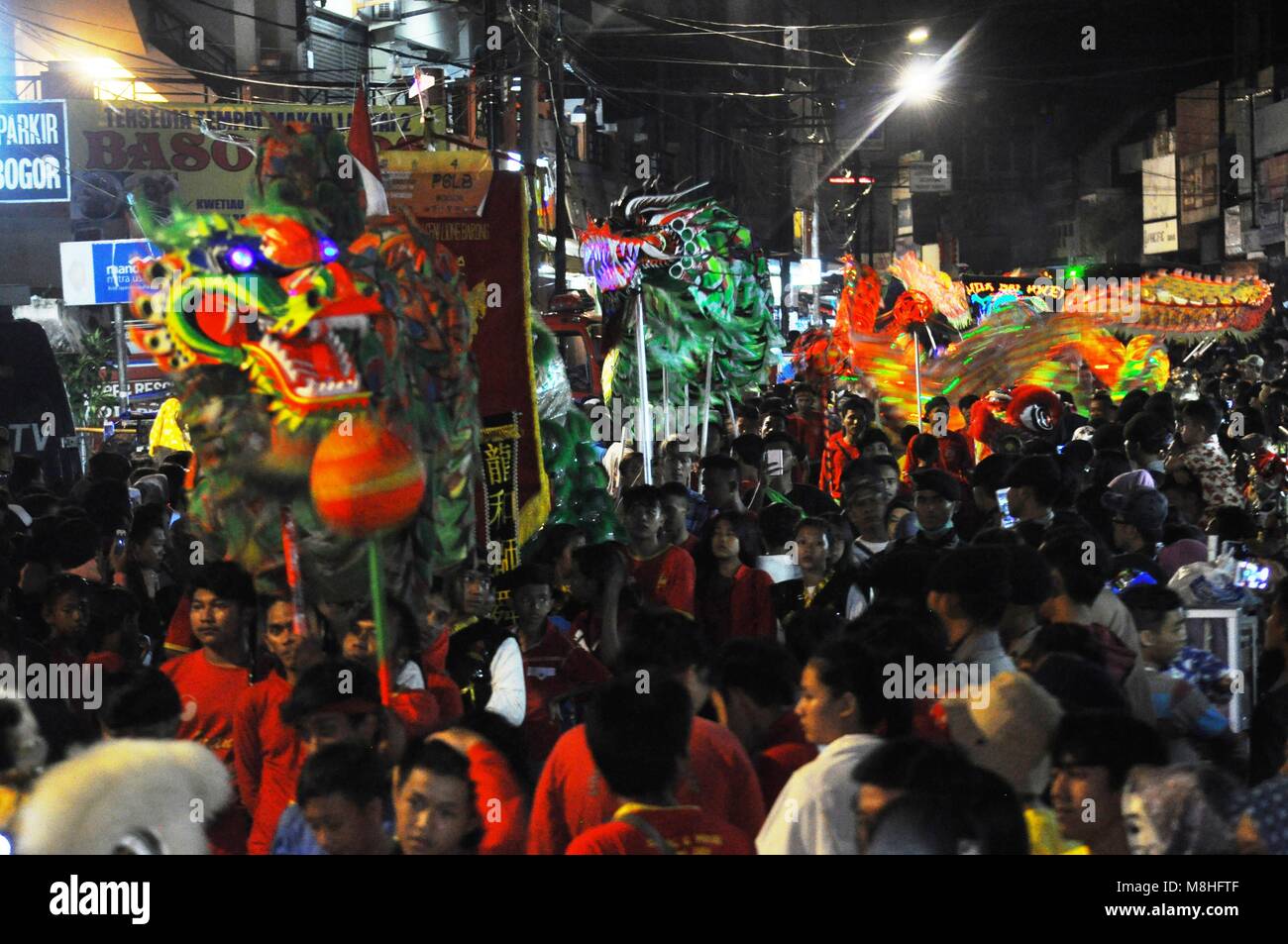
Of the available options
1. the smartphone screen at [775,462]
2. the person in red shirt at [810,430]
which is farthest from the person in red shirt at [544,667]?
the person in red shirt at [810,430]

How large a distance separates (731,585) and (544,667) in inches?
51.7

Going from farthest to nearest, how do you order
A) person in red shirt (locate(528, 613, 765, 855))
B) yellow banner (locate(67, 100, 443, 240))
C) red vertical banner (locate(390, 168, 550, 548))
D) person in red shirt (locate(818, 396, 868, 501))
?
yellow banner (locate(67, 100, 443, 240)), person in red shirt (locate(818, 396, 868, 501)), red vertical banner (locate(390, 168, 550, 548)), person in red shirt (locate(528, 613, 765, 855))

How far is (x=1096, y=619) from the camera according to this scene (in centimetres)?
487

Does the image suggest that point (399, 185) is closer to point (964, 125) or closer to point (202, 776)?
point (202, 776)

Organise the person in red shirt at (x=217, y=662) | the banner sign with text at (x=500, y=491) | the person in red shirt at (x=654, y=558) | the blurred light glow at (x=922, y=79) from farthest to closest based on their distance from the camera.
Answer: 1. the blurred light glow at (x=922, y=79)
2. the banner sign with text at (x=500, y=491)
3. the person in red shirt at (x=654, y=558)
4. the person in red shirt at (x=217, y=662)

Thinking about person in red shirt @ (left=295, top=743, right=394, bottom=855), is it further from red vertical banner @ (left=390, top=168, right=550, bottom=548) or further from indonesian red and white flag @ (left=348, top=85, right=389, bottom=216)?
red vertical banner @ (left=390, top=168, right=550, bottom=548)

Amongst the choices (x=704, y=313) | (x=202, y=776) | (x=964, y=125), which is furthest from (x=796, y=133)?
(x=202, y=776)

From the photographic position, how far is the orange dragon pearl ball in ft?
15.1

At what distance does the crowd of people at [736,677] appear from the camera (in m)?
3.19

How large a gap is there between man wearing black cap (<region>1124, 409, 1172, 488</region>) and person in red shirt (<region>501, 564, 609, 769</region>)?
3.80 metres

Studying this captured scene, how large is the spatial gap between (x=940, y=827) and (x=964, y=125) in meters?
51.4

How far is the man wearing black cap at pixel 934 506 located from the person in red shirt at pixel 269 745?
109 inches

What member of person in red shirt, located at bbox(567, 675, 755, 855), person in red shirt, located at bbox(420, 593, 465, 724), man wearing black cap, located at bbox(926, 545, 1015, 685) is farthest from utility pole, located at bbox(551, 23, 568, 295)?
person in red shirt, located at bbox(567, 675, 755, 855)

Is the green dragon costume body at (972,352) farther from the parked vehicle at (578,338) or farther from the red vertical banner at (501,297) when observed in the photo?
the red vertical banner at (501,297)
